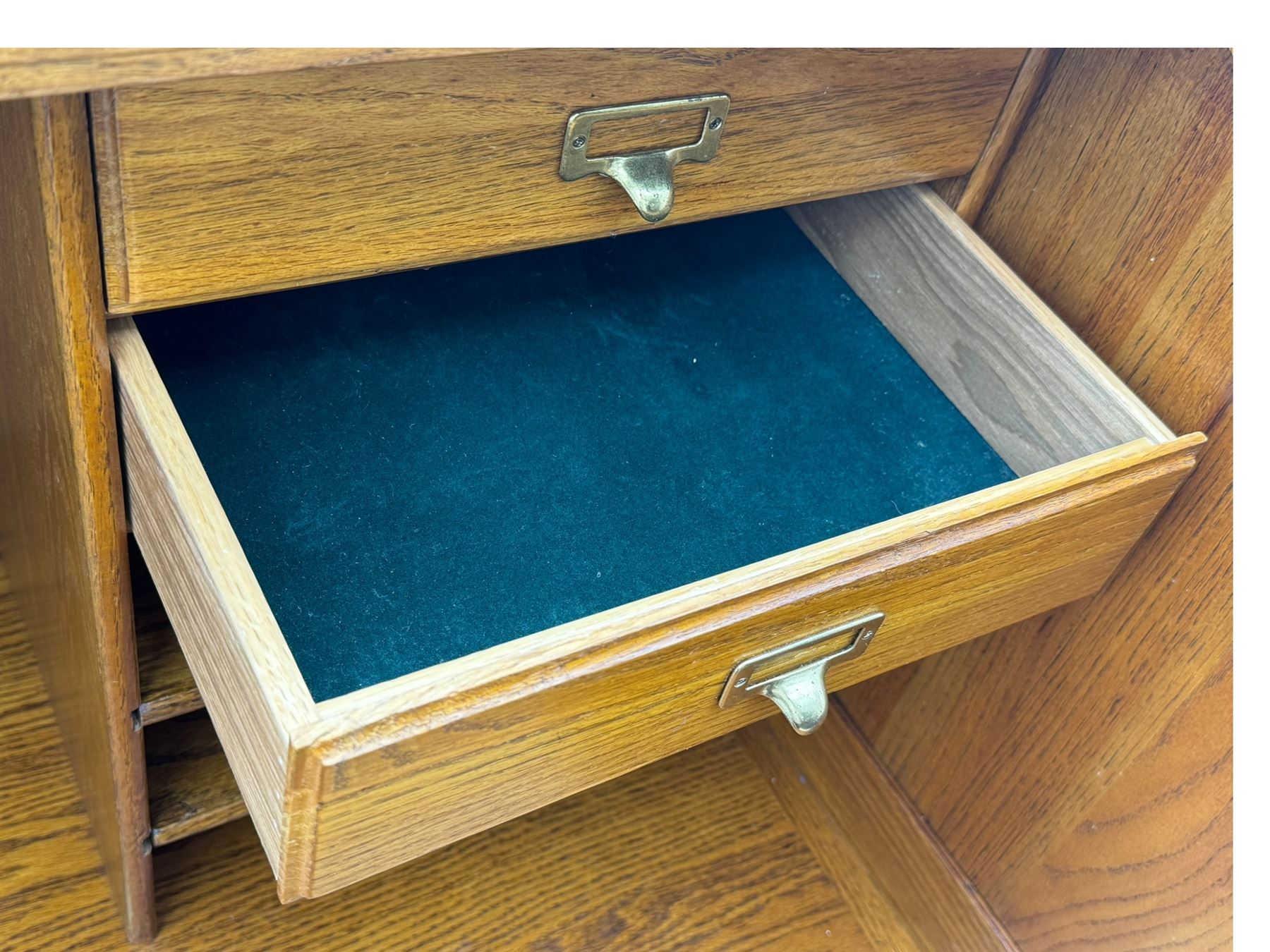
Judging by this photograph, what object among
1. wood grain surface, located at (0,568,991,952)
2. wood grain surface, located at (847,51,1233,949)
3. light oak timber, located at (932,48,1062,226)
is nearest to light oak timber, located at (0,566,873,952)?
wood grain surface, located at (0,568,991,952)

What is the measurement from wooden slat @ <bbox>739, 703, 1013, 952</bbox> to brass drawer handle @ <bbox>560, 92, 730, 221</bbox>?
461 millimetres

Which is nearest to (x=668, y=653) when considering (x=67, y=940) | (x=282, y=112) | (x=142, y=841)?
(x=282, y=112)

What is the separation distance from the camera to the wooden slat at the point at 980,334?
602mm

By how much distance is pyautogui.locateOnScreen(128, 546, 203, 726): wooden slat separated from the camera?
0.59m

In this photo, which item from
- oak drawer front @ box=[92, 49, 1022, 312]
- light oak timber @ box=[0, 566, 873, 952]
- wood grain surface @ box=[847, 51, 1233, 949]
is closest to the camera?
oak drawer front @ box=[92, 49, 1022, 312]

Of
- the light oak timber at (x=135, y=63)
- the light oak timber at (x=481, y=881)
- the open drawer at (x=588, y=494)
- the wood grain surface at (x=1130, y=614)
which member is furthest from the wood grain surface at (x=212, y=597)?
the wood grain surface at (x=1130, y=614)

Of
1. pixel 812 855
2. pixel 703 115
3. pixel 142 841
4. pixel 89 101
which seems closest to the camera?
pixel 89 101

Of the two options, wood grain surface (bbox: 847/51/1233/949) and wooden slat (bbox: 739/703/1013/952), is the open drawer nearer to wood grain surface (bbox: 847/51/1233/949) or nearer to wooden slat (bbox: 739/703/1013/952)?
wood grain surface (bbox: 847/51/1233/949)

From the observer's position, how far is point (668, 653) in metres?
0.46

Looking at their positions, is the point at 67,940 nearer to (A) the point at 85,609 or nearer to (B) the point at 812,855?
(A) the point at 85,609

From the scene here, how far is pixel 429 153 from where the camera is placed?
46 centimetres

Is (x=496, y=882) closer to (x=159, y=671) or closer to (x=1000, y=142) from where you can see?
(x=159, y=671)

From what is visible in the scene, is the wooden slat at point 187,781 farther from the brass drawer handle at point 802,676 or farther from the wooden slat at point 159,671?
the brass drawer handle at point 802,676
